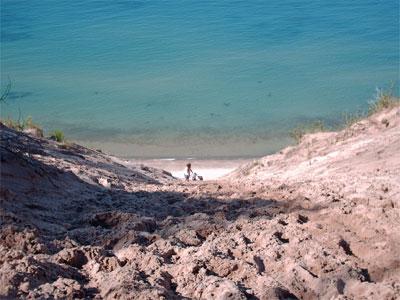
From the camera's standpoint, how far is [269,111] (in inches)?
987

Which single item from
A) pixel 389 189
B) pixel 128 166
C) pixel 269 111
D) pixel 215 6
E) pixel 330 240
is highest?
pixel 215 6

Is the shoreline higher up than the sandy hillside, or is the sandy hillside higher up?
the shoreline

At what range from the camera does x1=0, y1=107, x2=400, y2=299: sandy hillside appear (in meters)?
4.43

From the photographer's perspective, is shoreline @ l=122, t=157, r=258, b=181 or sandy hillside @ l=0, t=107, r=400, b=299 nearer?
sandy hillside @ l=0, t=107, r=400, b=299

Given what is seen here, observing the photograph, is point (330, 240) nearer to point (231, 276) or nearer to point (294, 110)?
point (231, 276)

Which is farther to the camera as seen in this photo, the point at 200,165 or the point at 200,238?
the point at 200,165

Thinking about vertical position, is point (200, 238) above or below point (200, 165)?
below

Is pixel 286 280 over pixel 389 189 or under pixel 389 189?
under

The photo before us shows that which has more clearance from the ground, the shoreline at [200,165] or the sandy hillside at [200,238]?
the shoreline at [200,165]

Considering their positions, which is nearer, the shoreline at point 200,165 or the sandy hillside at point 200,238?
the sandy hillside at point 200,238

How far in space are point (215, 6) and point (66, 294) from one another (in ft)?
126

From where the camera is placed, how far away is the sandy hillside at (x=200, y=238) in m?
4.43

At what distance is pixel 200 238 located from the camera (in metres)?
5.47


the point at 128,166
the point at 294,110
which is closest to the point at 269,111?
the point at 294,110
